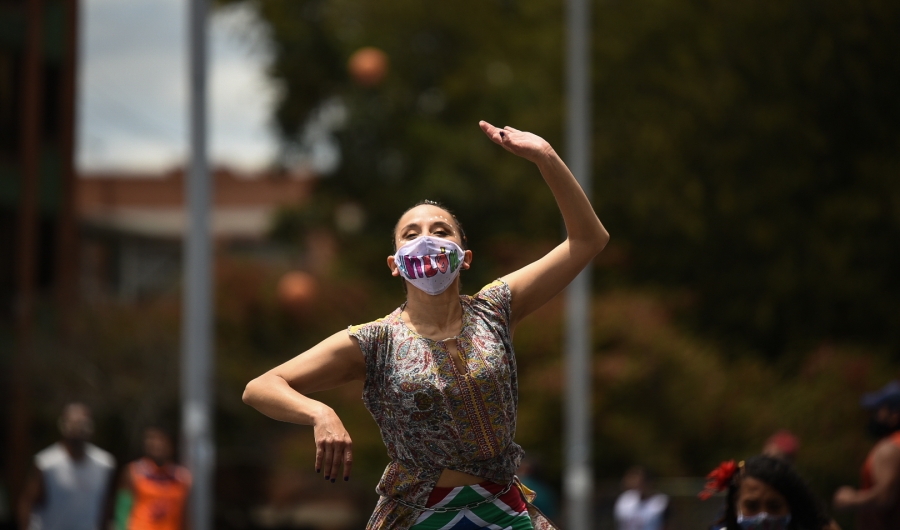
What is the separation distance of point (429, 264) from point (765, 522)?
67.2 inches

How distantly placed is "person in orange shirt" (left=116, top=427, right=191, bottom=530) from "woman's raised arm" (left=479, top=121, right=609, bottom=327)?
22.4 feet

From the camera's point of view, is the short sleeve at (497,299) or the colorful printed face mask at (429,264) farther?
the short sleeve at (497,299)

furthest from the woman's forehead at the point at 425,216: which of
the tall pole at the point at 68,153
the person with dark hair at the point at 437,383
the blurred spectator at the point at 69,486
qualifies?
the tall pole at the point at 68,153

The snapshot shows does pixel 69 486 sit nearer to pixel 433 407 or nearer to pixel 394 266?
pixel 394 266

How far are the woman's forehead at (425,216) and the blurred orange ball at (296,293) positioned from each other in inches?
813

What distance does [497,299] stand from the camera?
4.57m

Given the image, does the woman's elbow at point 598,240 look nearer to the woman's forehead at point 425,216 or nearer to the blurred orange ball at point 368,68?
the woman's forehead at point 425,216

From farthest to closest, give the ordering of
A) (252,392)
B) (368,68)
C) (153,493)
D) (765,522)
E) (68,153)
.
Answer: (68,153) → (368,68) → (153,493) → (765,522) → (252,392)

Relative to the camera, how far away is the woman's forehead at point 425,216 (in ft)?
14.9

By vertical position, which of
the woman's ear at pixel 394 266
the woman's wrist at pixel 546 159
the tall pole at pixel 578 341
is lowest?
the woman's ear at pixel 394 266

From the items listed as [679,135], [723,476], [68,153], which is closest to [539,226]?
[679,135]

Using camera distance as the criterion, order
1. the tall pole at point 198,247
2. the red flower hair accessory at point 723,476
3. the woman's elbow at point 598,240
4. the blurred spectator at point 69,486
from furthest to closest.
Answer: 1. the tall pole at point 198,247
2. the blurred spectator at point 69,486
3. the red flower hair accessory at point 723,476
4. the woman's elbow at point 598,240

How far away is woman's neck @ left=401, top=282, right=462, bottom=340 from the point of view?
443cm

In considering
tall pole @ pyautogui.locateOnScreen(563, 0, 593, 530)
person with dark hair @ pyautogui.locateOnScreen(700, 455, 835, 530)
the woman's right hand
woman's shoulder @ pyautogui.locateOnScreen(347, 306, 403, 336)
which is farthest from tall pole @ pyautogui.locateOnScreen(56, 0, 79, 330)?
the woman's right hand
